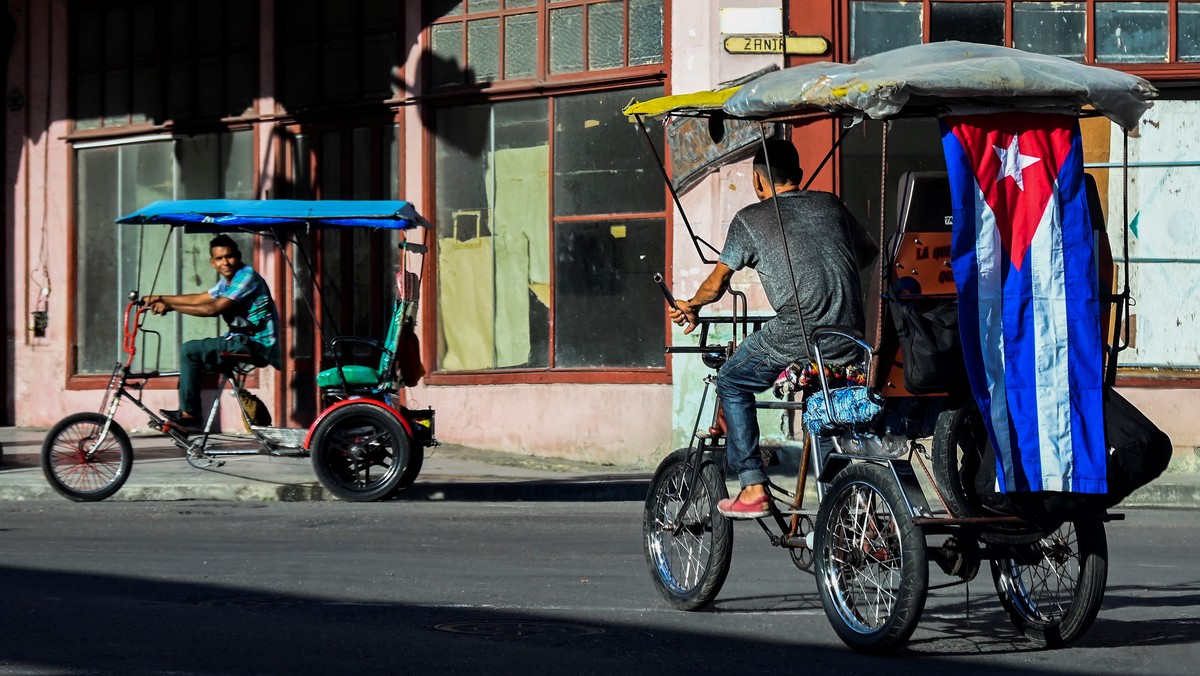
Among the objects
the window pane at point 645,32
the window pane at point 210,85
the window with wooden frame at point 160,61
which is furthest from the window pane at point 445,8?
the window pane at point 210,85

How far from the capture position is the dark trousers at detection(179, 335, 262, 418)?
41.7 ft

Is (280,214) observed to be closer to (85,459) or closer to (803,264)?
(85,459)

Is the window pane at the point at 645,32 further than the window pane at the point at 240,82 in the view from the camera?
No

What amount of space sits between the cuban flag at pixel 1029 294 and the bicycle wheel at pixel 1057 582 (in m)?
0.31

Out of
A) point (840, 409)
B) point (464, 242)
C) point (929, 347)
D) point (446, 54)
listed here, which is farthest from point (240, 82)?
point (929, 347)

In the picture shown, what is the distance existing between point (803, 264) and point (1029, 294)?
1010mm

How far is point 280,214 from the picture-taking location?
1248 centimetres

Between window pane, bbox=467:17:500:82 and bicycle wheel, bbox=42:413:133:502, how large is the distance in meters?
5.33

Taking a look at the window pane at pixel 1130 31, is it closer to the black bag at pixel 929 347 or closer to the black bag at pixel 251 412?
the black bag at pixel 251 412

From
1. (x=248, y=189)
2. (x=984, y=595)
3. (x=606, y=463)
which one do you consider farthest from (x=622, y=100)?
(x=984, y=595)

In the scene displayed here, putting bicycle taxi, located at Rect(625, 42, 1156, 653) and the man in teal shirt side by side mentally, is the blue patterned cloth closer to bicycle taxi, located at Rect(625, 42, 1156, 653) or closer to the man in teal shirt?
bicycle taxi, located at Rect(625, 42, 1156, 653)

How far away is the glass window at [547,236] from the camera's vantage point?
15312mm

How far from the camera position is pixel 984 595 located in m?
7.84

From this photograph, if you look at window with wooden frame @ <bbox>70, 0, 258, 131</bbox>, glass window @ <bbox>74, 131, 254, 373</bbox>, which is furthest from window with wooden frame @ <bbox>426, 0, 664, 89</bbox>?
glass window @ <bbox>74, 131, 254, 373</bbox>
